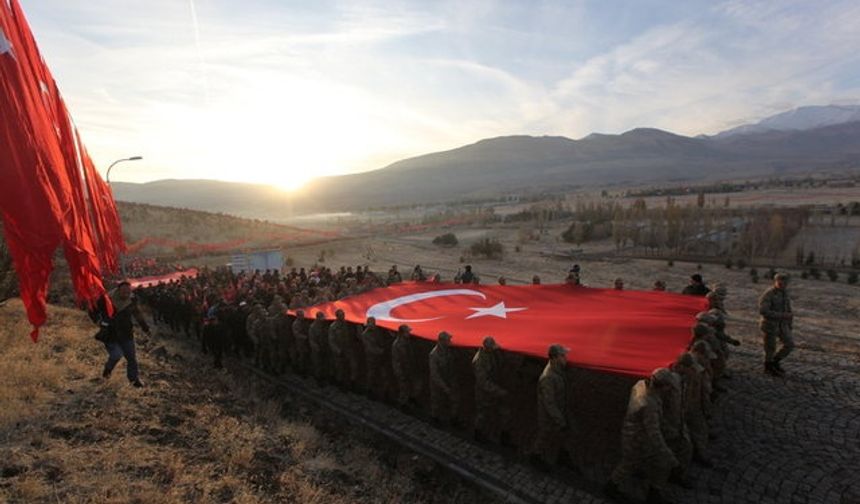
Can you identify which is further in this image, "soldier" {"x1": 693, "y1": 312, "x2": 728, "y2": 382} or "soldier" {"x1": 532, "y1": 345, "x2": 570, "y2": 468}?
"soldier" {"x1": 693, "y1": 312, "x2": 728, "y2": 382}

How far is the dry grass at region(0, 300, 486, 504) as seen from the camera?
5.57 meters

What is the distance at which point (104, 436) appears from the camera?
22.0 ft

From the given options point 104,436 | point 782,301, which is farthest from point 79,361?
point 782,301

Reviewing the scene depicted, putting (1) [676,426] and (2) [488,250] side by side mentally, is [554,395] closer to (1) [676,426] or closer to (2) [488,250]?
(1) [676,426]

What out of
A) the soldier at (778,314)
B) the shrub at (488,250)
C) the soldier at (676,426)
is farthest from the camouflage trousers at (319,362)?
the shrub at (488,250)

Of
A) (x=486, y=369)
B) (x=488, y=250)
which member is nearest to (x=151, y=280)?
(x=488, y=250)

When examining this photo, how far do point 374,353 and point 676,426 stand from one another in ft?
17.7

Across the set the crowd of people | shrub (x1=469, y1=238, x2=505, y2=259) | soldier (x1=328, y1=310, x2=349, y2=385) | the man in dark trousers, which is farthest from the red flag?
shrub (x1=469, y1=238, x2=505, y2=259)

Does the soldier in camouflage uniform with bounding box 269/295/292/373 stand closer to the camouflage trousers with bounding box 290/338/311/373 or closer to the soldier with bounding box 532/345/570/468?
the camouflage trousers with bounding box 290/338/311/373

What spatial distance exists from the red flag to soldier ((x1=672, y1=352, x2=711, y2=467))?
7.24m

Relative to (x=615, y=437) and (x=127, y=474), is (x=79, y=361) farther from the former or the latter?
(x=615, y=437)

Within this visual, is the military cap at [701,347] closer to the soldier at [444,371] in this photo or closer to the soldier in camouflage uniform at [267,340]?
the soldier at [444,371]

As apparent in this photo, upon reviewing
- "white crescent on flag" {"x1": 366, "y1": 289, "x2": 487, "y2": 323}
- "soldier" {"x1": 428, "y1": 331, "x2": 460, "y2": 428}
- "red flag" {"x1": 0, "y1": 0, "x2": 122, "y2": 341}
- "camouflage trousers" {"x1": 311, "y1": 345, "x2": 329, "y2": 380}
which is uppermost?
"red flag" {"x1": 0, "y1": 0, "x2": 122, "y2": 341}

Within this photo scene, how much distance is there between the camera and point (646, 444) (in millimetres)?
5859
